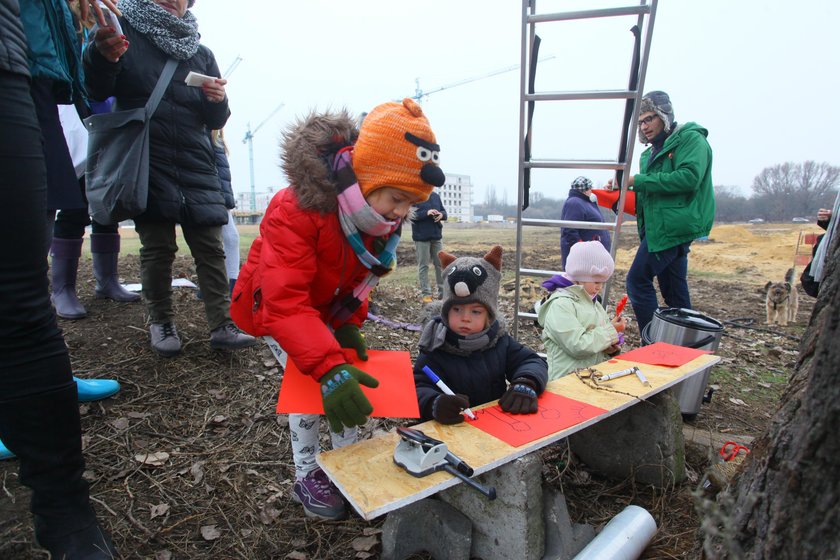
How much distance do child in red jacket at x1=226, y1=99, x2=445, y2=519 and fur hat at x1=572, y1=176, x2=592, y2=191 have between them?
370cm

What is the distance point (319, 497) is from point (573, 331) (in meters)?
1.72

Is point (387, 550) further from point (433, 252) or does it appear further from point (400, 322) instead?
point (433, 252)

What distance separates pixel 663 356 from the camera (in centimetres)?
277

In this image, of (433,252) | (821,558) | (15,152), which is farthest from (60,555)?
(433,252)

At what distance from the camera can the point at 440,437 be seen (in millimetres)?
1847

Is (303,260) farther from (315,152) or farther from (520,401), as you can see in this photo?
(520,401)

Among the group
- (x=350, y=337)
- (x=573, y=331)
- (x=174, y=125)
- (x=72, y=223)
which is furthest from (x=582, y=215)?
(x=72, y=223)

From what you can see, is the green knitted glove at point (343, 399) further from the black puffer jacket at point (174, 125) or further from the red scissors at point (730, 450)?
the red scissors at point (730, 450)

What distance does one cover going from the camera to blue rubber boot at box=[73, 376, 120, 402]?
103 inches

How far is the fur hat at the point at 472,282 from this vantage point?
90.5 inches

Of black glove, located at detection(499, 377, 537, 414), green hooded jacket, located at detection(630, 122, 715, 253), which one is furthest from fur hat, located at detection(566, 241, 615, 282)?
black glove, located at detection(499, 377, 537, 414)

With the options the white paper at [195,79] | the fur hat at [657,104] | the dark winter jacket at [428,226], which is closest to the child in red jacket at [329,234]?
the white paper at [195,79]

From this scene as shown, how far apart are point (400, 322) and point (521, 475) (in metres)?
3.91

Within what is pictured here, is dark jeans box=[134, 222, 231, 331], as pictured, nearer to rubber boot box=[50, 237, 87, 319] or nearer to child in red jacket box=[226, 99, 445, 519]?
rubber boot box=[50, 237, 87, 319]
